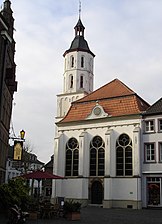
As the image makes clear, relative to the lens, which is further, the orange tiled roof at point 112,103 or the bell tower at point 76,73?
the bell tower at point 76,73

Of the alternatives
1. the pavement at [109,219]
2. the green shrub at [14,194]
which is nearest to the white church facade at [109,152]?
the pavement at [109,219]

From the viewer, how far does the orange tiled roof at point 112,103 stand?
128ft

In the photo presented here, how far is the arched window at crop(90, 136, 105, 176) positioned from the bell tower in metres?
15.1

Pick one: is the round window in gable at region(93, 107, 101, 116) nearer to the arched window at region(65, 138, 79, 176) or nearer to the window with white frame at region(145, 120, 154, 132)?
the arched window at region(65, 138, 79, 176)

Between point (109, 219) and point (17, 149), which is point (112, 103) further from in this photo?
point (109, 219)

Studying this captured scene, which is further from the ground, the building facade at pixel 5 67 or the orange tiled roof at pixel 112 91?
the orange tiled roof at pixel 112 91

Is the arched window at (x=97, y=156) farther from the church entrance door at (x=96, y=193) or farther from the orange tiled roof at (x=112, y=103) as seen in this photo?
the orange tiled roof at (x=112, y=103)

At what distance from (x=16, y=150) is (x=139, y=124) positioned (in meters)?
18.7

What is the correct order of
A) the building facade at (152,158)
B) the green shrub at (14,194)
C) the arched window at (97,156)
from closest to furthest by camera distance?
1. the green shrub at (14,194)
2. the building facade at (152,158)
3. the arched window at (97,156)

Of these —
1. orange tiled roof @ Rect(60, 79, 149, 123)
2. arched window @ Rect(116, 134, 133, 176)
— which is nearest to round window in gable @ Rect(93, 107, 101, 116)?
orange tiled roof @ Rect(60, 79, 149, 123)

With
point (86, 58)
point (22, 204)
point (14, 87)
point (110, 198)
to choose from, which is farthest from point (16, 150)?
point (86, 58)

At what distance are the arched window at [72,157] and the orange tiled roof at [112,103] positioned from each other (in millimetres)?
3166

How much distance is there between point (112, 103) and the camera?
40.8 metres

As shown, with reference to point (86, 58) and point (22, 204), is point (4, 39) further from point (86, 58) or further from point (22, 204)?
point (86, 58)
